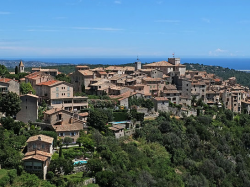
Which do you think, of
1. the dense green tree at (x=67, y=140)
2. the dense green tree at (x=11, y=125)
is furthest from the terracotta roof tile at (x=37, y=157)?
the dense green tree at (x=11, y=125)

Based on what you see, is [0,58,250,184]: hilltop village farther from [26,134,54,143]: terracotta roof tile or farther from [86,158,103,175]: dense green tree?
[86,158,103,175]: dense green tree

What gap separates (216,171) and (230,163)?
16.0 ft

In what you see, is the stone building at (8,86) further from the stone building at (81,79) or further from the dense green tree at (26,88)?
the stone building at (81,79)

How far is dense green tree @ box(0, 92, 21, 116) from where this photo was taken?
127ft

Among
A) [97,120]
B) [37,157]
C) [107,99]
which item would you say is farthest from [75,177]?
[107,99]

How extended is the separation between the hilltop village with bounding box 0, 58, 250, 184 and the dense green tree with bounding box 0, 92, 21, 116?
47.7 inches

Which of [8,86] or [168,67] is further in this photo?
[168,67]

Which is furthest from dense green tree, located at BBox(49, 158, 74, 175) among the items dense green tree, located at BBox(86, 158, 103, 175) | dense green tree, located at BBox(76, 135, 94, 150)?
dense green tree, located at BBox(76, 135, 94, 150)

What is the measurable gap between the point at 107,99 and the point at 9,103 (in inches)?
635

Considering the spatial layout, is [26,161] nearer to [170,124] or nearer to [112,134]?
[112,134]

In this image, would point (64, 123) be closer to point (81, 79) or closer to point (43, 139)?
point (43, 139)

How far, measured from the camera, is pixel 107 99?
168ft

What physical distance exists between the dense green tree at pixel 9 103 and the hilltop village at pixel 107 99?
3.97 ft

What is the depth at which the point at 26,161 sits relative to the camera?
29.2 metres
